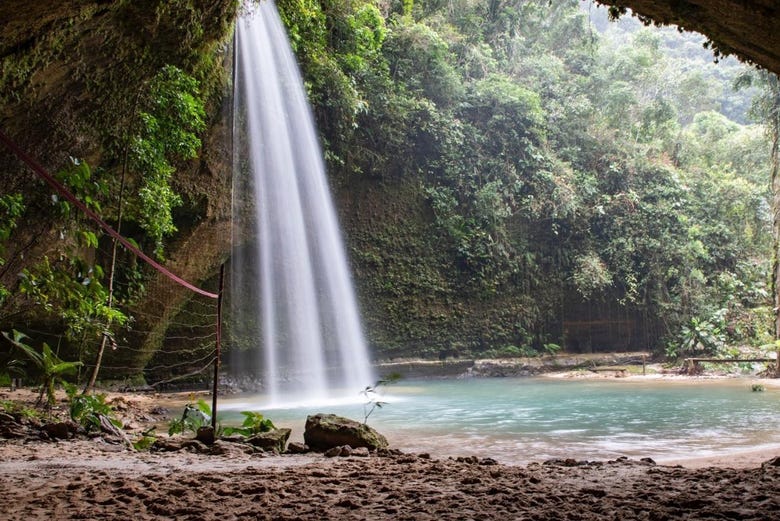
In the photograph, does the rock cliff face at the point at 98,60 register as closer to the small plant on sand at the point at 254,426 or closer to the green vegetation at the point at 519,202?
the small plant on sand at the point at 254,426

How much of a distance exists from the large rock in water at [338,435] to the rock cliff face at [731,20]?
12.6ft

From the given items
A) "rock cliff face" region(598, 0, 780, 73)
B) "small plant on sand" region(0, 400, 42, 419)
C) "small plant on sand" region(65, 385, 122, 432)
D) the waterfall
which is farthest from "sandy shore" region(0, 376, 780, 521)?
the waterfall

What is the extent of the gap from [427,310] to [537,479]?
1525 centimetres

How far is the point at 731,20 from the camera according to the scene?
3412mm

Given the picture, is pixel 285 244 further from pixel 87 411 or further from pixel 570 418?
pixel 87 411

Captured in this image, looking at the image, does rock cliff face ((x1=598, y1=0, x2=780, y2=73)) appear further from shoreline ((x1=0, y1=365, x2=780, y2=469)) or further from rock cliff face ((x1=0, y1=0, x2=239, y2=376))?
rock cliff face ((x1=0, y1=0, x2=239, y2=376))

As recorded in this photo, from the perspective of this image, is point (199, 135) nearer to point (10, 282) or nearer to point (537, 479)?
point (10, 282)

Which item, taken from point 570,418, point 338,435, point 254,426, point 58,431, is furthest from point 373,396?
point 58,431

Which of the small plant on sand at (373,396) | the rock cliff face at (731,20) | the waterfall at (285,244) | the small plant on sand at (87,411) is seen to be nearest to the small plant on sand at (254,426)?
the small plant on sand at (373,396)

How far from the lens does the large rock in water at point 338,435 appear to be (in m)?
5.20

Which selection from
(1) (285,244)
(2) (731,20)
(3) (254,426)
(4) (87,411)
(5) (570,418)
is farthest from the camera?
(1) (285,244)

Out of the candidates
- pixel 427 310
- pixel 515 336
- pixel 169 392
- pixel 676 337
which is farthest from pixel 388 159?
pixel 676 337

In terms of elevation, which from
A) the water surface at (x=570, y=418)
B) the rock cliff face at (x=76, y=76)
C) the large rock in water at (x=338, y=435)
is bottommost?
the water surface at (x=570, y=418)

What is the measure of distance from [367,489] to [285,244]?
1279cm
